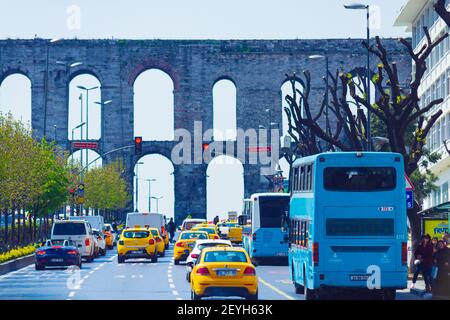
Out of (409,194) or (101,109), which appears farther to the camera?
(101,109)

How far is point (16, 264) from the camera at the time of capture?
170ft

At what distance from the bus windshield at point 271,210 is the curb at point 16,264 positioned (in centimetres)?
1028

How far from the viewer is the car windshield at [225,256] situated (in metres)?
30.9

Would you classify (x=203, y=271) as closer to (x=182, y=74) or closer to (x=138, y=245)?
(x=138, y=245)

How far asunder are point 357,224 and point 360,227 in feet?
0.36

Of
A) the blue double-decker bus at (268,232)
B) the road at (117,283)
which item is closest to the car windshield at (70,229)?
the road at (117,283)

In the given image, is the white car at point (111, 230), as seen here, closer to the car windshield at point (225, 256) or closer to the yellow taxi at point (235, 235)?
the yellow taxi at point (235, 235)

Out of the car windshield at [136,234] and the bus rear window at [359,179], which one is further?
the car windshield at [136,234]

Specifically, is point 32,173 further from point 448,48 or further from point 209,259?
point 209,259

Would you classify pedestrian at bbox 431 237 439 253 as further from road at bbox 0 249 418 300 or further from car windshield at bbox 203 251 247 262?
car windshield at bbox 203 251 247 262

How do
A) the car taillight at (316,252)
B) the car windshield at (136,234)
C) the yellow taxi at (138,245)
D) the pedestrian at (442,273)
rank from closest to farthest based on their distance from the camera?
the car taillight at (316,252) < the pedestrian at (442,273) < the car windshield at (136,234) < the yellow taxi at (138,245)

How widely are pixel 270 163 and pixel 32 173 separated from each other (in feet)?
149
